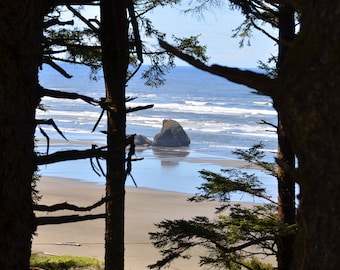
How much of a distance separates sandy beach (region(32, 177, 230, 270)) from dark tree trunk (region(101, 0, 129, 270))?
21.4 ft

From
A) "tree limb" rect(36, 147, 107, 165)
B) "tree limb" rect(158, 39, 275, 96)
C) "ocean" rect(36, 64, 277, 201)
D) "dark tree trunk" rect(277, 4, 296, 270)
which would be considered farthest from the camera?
"ocean" rect(36, 64, 277, 201)

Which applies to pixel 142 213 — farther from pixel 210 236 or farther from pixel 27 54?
pixel 27 54

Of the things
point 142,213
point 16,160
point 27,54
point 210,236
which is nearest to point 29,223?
point 16,160

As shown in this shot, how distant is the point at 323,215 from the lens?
145cm

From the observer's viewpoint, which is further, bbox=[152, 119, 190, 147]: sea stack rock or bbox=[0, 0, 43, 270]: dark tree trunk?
bbox=[152, 119, 190, 147]: sea stack rock

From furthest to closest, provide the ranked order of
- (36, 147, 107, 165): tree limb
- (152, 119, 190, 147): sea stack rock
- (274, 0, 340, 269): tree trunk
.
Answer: (152, 119, 190, 147): sea stack rock → (36, 147, 107, 165): tree limb → (274, 0, 340, 269): tree trunk

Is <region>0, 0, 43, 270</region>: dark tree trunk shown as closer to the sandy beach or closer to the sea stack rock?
the sandy beach

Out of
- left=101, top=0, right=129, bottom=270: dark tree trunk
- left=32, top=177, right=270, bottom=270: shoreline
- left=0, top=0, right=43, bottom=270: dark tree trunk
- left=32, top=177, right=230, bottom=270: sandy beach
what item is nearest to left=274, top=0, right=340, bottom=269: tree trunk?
left=0, top=0, right=43, bottom=270: dark tree trunk

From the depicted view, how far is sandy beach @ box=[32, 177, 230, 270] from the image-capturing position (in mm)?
14258

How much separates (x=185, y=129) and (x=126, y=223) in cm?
2289

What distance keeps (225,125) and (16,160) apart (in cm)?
3817

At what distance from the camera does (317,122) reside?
4.77ft

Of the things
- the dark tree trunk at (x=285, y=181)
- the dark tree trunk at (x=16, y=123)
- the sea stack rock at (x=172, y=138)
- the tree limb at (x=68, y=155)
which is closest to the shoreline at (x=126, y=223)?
the dark tree trunk at (x=285, y=181)

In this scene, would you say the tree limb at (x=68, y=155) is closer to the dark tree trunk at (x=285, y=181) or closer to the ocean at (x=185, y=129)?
the dark tree trunk at (x=285, y=181)
